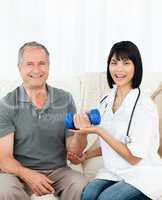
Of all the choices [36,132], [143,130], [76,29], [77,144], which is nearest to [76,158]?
[77,144]

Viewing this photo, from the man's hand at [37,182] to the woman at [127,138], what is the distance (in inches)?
7.7

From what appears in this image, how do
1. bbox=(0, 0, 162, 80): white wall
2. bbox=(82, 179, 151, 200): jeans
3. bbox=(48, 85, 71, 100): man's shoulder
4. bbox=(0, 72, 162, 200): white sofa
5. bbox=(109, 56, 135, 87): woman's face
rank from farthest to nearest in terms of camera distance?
bbox=(0, 0, 162, 80): white wall < bbox=(0, 72, 162, 200): white sofa < bbox=(48, 85, 71, 100): man's shoulder < bbox=(109, 56, 135, 87): woman's face < bbox=(82, 179, 151, 200): jeans

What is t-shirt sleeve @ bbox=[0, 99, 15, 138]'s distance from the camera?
199 cm

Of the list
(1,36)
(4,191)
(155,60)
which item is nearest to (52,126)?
(4,191)

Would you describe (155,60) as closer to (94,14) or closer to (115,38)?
(115,38)

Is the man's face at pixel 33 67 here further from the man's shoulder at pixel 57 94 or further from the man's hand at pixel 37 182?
the man's hand at pixel 37 182

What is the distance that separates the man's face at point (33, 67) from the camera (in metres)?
2.05

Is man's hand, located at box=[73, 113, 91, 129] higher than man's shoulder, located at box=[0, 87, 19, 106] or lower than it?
lower

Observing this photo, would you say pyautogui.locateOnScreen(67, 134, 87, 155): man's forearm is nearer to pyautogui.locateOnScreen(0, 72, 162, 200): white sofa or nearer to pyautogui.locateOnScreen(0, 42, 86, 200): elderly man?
pyautogui.locateOnScreen(0, 42, 86, 200): elderly man

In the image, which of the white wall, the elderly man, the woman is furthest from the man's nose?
the white wall

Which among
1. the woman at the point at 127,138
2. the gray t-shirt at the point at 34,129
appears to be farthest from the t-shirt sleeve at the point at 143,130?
the gray t-shirt at the point at 34,129

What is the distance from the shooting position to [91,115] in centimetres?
177

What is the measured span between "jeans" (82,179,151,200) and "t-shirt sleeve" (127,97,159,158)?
15 cm

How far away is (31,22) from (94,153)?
1226mm
